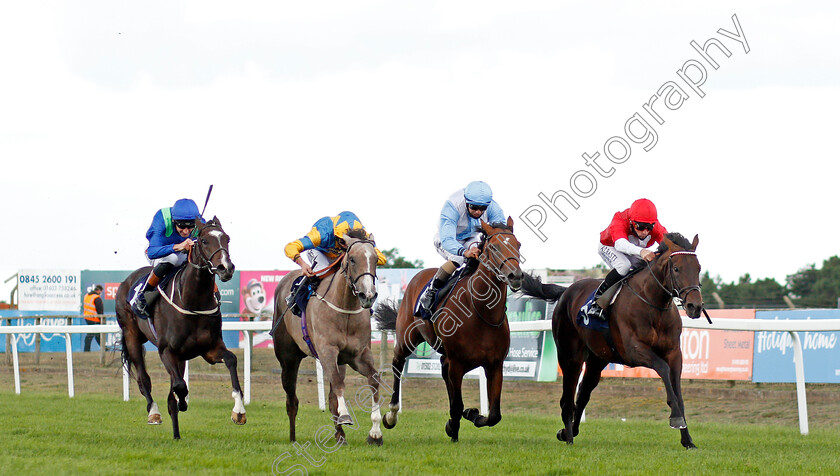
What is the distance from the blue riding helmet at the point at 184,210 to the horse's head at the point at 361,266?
74.7 inches

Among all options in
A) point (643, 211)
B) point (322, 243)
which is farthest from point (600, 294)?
point (322, 243)

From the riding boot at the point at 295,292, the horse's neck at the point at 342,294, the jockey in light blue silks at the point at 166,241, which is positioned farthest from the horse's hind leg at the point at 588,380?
the jockey in light blue silks at the point at 166,241

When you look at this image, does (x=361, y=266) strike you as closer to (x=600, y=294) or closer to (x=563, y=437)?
(x=600, y=294)

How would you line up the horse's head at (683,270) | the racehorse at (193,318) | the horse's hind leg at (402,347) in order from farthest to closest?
the horse's hind leg at (402,347), the racehorse at (193,318), the horse's head at (683,270)

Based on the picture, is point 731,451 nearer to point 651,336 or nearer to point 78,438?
point 651,336

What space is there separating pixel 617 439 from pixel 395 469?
2965mm

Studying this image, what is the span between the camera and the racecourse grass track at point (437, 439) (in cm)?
612

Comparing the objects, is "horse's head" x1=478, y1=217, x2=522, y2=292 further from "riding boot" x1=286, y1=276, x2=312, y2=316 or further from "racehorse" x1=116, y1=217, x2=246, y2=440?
"racehorse" x1=116, y1=217, x2=246, y2=440

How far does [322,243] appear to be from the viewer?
840cm

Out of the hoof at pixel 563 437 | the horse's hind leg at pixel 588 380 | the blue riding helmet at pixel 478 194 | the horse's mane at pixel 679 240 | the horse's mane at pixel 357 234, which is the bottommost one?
the hoof at pixel 563 437

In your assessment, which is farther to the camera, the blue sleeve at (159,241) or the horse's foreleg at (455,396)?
the blue sleeve at (159,241)

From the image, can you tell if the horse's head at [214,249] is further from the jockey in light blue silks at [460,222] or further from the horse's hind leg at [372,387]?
the jockey in light blue silks at [460,222]

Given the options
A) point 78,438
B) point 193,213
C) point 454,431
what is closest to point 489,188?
point 454,431

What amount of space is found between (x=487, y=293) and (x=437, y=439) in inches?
57.2
